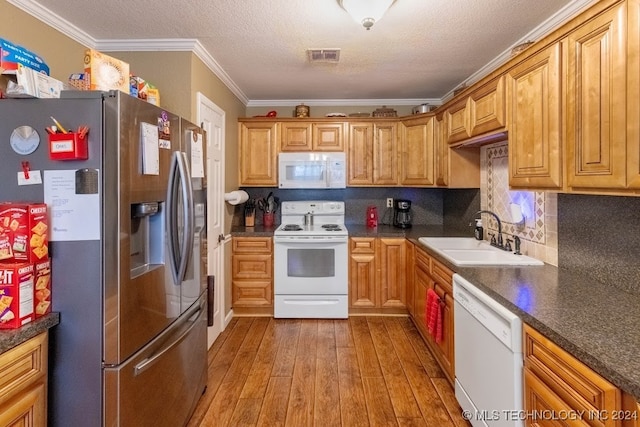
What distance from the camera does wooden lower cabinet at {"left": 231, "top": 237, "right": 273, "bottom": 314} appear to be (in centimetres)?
343

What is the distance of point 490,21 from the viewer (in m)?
2.11

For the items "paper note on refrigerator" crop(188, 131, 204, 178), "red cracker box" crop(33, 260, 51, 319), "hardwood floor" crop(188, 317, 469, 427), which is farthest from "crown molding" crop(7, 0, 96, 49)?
"hardwood floor" crop(188, 317, 469, 427)

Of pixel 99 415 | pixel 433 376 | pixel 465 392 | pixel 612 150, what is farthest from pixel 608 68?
pixel 99 415

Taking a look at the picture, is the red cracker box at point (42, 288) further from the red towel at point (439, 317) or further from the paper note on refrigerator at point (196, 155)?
the red towel at point (439, 317)

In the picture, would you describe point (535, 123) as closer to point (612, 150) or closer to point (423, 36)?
point (612, 150)

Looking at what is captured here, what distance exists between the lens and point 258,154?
3752mm

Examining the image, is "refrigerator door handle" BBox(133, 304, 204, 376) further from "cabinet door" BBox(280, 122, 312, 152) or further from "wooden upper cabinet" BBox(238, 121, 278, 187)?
"cabinet door" BBox(280, 122, 312, 152)

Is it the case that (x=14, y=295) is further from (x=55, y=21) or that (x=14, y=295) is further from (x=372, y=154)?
(x=372, y=154)

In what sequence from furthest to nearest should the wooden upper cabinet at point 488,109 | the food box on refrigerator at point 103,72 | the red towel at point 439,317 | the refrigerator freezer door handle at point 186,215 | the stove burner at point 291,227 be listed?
the stove burner at point 291,227 → the red towel at point 439,317 → the wooden upper cabinet at point 488,109 → the refrigerator freezer door handle at point 186,215 → the food box on refrigerator at point 103,72

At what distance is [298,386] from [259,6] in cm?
240

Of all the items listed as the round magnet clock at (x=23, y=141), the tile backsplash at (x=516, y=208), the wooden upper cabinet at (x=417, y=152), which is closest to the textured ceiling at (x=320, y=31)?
the wooden upper cabinet at (x=417, y=152)

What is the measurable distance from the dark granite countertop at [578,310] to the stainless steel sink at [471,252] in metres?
0.09

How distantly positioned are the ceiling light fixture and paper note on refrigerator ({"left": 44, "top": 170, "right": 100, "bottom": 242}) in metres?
1.53

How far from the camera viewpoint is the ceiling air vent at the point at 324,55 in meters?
2.52
